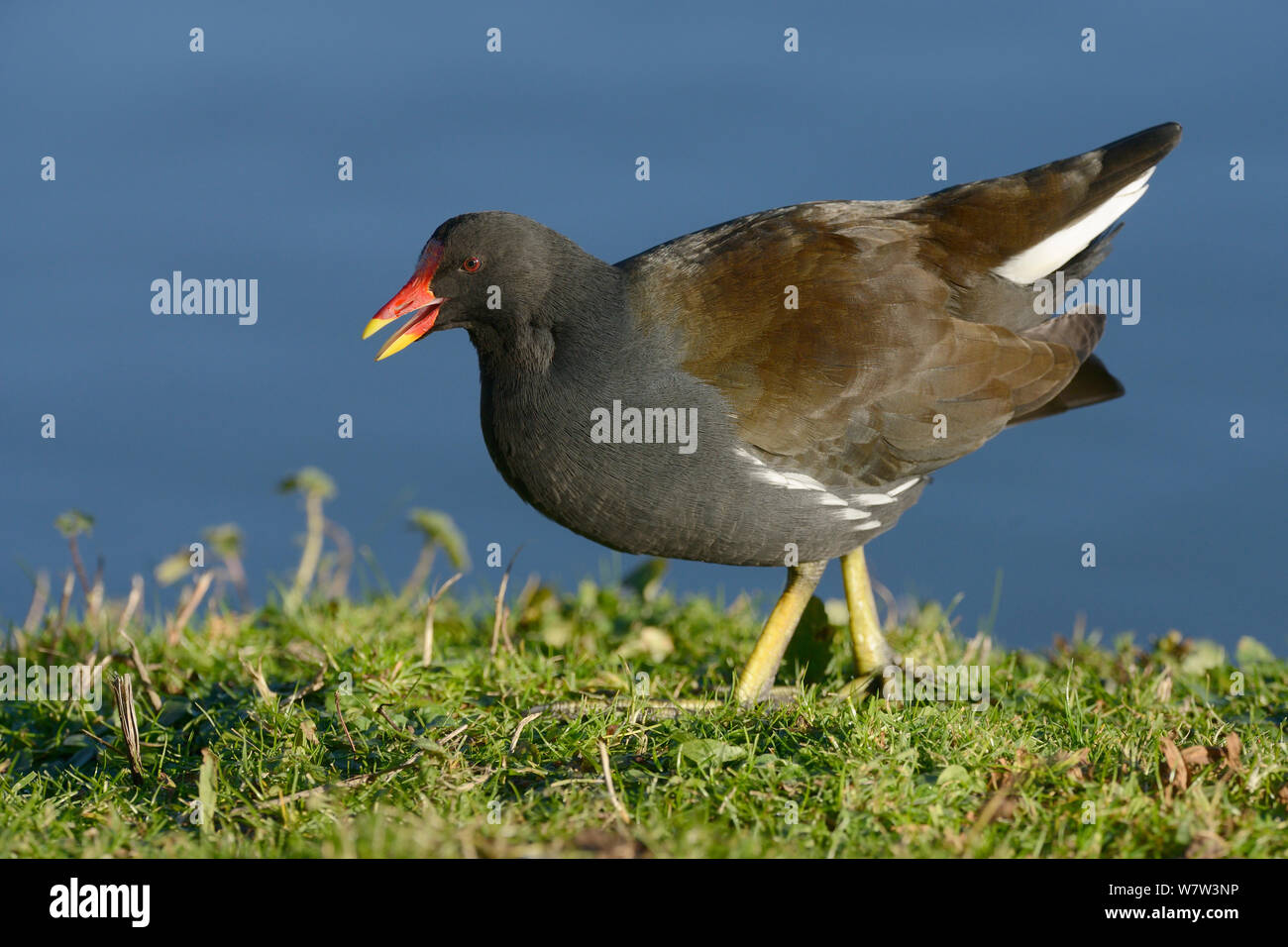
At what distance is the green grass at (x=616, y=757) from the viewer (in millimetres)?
2887

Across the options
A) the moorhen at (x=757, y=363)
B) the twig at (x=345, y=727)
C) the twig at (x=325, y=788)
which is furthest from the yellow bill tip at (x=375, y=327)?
the twig at (x=325, y=788)

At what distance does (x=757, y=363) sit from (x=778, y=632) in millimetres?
1034

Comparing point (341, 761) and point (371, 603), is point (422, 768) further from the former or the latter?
point (371, 603)

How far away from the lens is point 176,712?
165 inches

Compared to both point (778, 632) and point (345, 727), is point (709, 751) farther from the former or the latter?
point (778, 632)

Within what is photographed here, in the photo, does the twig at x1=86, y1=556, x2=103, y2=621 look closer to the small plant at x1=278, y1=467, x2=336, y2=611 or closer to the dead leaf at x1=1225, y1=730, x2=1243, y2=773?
the small plant at x1=278, y1=467, x2=336, y2=611

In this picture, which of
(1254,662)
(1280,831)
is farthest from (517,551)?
(1254,662)

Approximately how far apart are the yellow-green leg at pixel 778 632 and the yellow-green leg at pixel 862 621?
1.05 feet

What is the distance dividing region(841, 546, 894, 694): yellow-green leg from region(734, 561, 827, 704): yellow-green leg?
12.6 inches

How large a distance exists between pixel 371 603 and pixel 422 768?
2618mm

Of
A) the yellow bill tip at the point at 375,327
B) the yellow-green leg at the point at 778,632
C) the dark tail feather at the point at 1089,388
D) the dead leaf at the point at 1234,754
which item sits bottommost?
the dead leaf at the point at 1234,754

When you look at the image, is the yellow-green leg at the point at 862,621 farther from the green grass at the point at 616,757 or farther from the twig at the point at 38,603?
the twig at the point at 38,603

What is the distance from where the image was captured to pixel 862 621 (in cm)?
487
